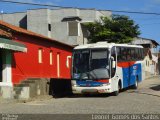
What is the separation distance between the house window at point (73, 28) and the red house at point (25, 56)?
806 inches

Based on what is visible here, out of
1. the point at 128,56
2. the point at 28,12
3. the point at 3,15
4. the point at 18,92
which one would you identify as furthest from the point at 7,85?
the point at 3,15

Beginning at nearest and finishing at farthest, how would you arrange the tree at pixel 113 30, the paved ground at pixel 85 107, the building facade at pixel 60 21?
the paved ground at pixel 85 107 → the tree at pixel 113 30 → the building facade at pixel 60 21

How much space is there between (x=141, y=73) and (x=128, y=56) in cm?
493

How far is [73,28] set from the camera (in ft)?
195

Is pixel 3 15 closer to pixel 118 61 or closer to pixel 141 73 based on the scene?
pixel 141 73

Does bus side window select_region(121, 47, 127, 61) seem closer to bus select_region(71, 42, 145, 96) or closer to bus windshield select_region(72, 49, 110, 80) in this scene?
bus select_region(71, 42, 145, 96)

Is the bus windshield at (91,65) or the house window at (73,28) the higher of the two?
the house window at (73,28)

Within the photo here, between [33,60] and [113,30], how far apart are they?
30.1 meters

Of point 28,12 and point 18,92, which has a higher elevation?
point 28,12

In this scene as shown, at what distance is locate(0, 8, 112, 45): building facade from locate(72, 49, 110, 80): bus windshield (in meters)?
32.7

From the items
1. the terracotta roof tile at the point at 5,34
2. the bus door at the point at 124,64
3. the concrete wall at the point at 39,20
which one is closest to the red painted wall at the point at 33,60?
the terracotta roof tile at the point at 5,34

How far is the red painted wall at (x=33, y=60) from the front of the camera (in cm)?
2722

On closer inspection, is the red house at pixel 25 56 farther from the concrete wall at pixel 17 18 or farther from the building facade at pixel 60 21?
the concrete wall at pixel 17 18

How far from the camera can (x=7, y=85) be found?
995 inches
